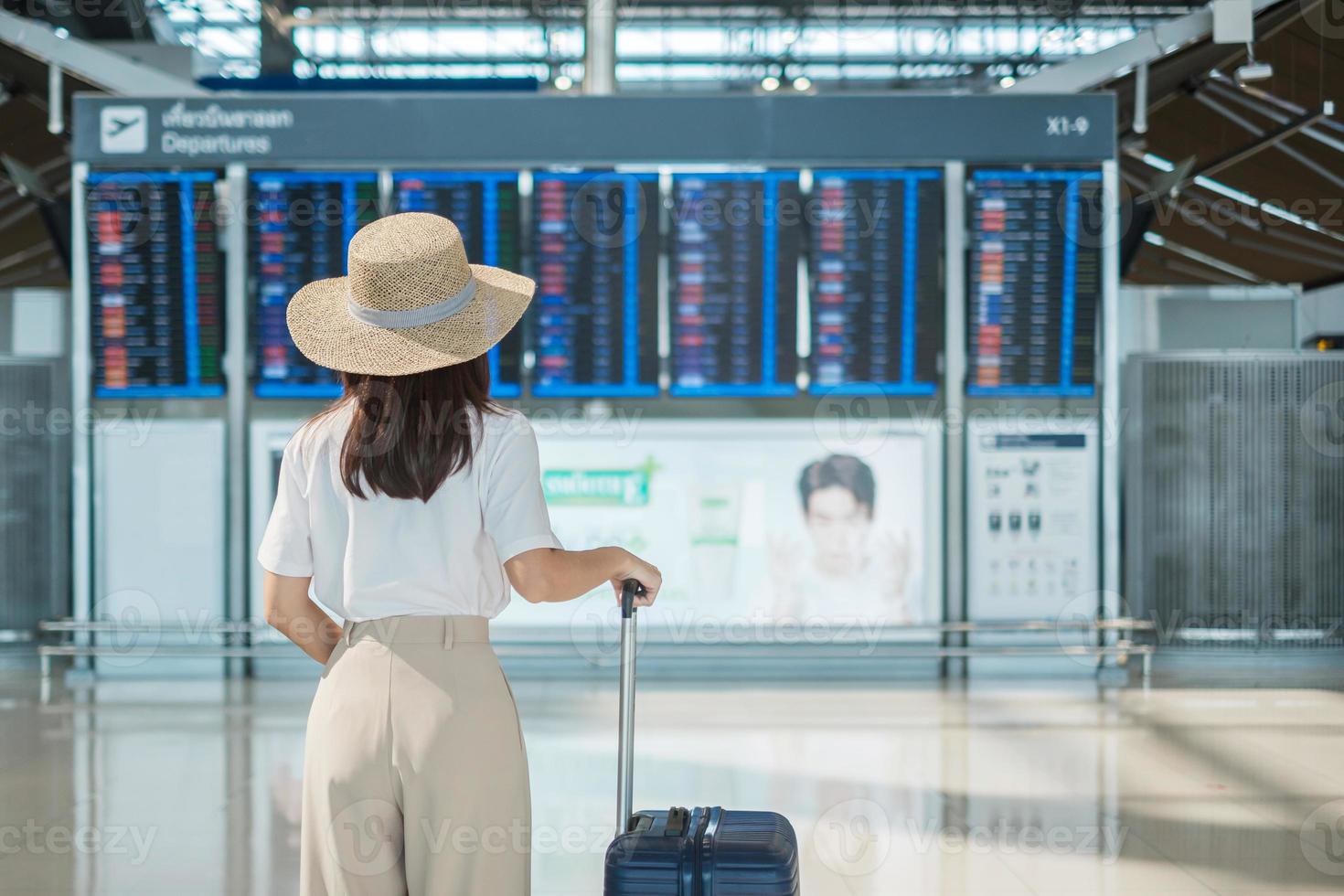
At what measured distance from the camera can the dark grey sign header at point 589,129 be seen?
6.41m

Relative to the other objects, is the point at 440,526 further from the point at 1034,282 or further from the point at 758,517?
the point at 1034,282

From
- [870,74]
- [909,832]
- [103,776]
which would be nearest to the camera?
[909,832]

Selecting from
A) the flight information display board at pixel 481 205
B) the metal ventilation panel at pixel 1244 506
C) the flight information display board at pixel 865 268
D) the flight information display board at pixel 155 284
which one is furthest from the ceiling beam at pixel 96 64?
the metal ventilation panel at pixel 1244 506

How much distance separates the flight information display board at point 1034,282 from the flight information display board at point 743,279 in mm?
998

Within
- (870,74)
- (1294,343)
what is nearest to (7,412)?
(1294,343)

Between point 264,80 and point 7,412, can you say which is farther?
point 7,412

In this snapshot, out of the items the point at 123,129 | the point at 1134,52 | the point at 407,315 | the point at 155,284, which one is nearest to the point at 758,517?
the point at 1134,52

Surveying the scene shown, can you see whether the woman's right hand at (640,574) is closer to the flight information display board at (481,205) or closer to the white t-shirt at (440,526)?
the white t-shirt at (440,526)

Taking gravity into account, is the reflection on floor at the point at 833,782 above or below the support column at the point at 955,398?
below

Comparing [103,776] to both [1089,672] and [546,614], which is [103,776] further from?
[1089,672]

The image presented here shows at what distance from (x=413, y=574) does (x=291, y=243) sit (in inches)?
207

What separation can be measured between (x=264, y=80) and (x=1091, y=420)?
4795 millimetres

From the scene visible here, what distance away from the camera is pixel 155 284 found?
6.58m

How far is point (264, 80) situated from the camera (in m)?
6.51
